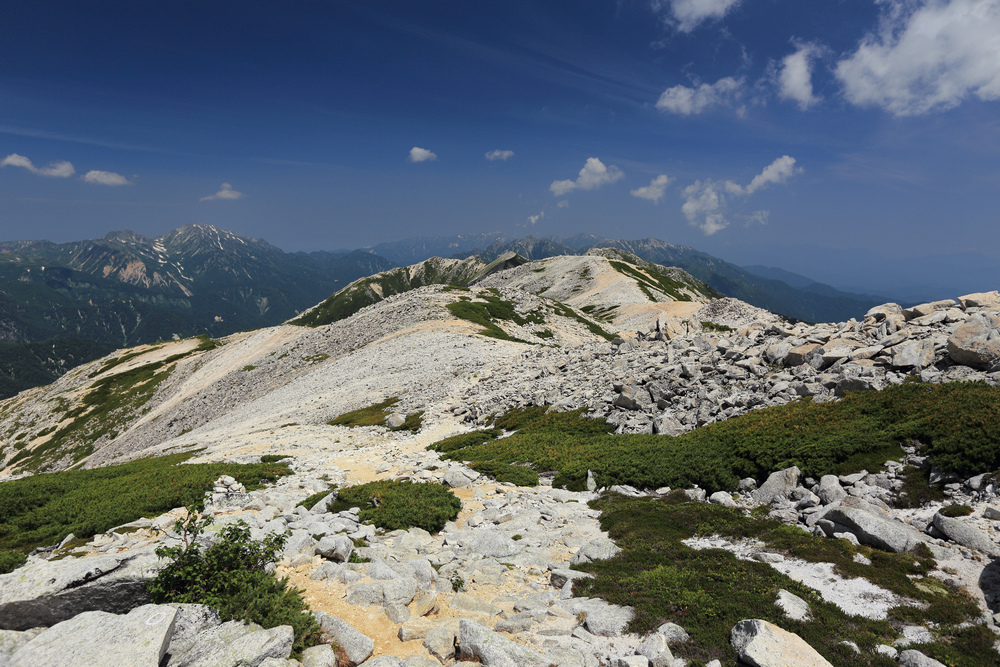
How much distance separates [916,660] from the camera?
721 cm

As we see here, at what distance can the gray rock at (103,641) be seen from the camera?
604 centimetres

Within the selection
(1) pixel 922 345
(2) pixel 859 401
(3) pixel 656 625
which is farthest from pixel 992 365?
(3) pixel 656 625

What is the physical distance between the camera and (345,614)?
930 centimetres

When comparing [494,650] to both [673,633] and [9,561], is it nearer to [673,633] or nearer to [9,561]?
[673,633]

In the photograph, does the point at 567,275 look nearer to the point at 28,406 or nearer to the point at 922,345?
the point at 922,345

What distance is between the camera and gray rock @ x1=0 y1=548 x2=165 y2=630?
6.90 meters

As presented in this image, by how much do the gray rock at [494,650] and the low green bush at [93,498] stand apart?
12.5 m

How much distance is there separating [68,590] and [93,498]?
47.5 ft

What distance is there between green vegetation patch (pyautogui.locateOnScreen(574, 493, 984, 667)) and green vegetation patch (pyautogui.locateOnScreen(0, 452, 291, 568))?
597 inches

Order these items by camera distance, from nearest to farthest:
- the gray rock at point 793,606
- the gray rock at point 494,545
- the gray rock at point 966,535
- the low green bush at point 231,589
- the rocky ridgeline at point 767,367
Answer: the low green bush at point 231,589, the gray rock at point 793,606, the gray rock at point 966,535, the gray rock at point 494,545, the rocky ridgeline at point 767,367

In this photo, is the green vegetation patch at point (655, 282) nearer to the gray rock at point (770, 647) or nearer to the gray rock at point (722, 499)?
the gray rock at point (722, 499)

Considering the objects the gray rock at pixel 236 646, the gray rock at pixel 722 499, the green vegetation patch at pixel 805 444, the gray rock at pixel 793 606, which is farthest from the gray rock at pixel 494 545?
the gray rock at pixel 722 499

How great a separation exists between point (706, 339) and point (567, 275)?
11996cm

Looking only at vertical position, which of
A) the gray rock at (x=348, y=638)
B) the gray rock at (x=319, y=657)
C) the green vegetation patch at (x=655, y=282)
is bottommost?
the gray rock at (x=348, y=638)
